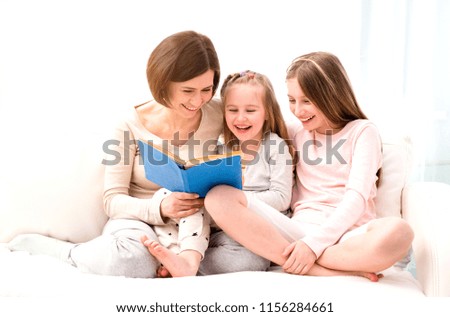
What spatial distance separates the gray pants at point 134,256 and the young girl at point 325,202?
62 mm

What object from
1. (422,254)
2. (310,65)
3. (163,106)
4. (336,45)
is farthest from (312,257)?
(336,45)

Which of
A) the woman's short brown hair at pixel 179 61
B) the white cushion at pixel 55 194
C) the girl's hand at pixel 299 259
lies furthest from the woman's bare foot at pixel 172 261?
the woman's short brown hair at pixel 179 61

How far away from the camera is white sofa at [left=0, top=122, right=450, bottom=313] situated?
127cm

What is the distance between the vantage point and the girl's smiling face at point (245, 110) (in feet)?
5.62

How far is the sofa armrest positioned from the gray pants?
0.40 meters

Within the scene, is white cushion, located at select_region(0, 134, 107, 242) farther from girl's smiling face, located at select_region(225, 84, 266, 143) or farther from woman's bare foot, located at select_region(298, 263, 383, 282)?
woman's bare foot, located at select_region(298, 263, 383, 282)

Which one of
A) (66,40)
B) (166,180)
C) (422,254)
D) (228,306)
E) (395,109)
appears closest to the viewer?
Answer: (228,306)

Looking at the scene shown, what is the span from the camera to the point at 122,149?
1729 millimetres

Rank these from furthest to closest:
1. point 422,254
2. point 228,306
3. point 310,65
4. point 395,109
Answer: point 395,109, point 310,65, point 422,254, point 228,306

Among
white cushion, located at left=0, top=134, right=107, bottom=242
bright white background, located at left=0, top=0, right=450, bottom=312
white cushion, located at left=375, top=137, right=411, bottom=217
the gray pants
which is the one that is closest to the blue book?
the gray pants

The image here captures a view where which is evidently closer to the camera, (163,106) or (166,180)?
(166,180)

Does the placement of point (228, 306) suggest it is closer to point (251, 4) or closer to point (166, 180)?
point (166, 180)

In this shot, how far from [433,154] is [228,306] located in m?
1.61

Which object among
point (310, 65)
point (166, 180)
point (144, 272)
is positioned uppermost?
point (310, 65)
